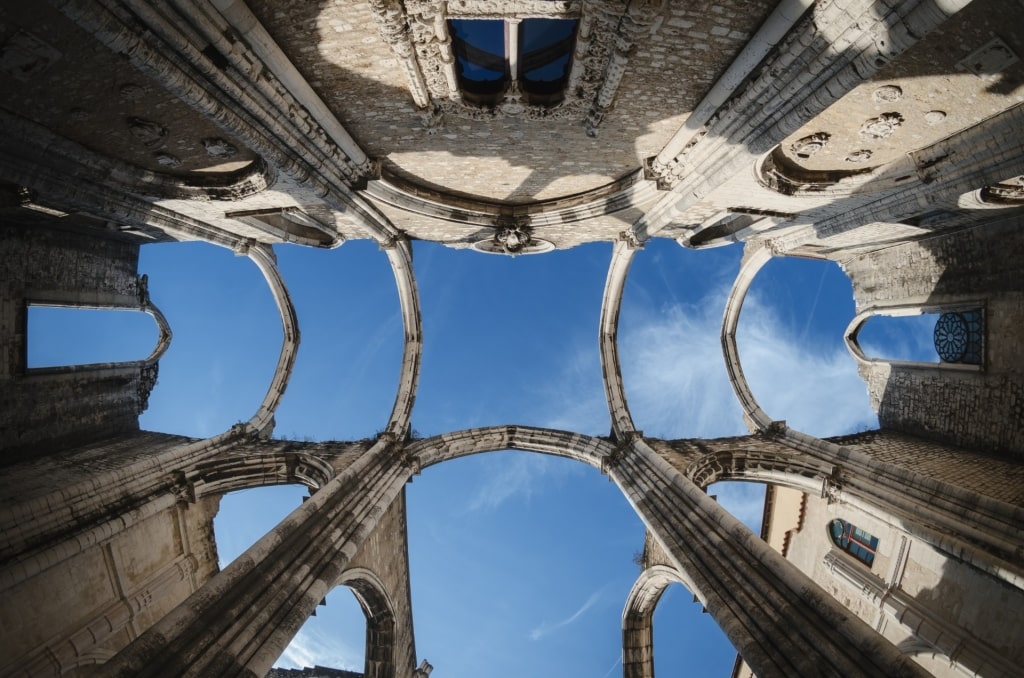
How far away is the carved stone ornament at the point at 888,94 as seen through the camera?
16.1 ft

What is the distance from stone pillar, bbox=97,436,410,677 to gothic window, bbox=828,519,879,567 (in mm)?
7789

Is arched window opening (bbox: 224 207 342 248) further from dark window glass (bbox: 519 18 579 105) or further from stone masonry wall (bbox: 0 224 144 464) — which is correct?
dark window glass (bbox: 519 18 579 105)

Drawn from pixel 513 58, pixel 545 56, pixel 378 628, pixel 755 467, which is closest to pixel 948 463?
pixel 755 467

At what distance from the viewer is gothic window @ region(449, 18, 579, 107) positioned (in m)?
4.85

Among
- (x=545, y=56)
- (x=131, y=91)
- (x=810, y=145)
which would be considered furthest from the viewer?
(x=810, y=145)

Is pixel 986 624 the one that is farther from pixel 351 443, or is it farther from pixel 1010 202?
pixel 351 443

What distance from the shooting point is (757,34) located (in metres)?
4.41

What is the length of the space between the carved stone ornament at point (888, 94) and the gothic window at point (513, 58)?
3041 mm

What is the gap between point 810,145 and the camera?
242 inches

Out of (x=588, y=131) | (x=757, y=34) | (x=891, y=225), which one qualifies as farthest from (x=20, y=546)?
(x=891, y=225)

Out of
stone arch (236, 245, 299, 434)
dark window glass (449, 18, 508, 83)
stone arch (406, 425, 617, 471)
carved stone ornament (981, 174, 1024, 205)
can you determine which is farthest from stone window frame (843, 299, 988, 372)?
stone arch (236, 245, 299, 434)

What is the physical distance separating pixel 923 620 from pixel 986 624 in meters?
0.87

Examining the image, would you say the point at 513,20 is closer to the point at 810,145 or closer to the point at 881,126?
the point at 810,145

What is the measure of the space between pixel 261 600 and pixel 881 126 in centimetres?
792
